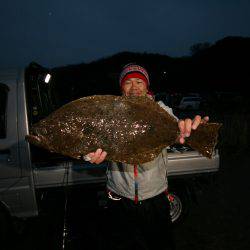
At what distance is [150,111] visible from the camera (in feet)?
8.66

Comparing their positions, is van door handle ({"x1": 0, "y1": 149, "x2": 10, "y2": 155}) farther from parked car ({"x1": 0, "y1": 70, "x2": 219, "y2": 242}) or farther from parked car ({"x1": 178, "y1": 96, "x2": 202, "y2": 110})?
parked car ({"x1": 178, "y1": 96, "x2": 202, "y2": 110})

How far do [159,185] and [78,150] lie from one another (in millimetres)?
904

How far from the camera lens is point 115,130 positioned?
258cm

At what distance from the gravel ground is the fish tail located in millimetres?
2348

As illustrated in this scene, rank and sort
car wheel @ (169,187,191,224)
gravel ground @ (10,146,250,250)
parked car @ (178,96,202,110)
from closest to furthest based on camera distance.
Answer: gravel ground @ (10,146,250,250)
car wheel @ (169,187,191,224)
parked car @ (178,96,202,110)

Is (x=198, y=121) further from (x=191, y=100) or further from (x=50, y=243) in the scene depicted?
(x=191, y=100)

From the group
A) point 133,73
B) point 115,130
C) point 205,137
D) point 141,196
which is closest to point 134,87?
point 133,73

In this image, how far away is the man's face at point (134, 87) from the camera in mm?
3033

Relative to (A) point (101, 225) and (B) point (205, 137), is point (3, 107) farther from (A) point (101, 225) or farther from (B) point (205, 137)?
(B) point (205, 137)

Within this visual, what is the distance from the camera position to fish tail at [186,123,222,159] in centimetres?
258

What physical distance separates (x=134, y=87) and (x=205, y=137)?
842mm

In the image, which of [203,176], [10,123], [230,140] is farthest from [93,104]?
[230,140]

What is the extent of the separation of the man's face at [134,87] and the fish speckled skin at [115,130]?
39cm

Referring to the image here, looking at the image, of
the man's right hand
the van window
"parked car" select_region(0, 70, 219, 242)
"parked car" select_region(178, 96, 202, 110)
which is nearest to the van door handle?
"parked car" select_region(0, 70, 219, 242)
